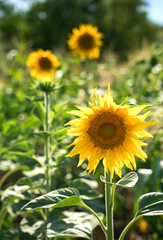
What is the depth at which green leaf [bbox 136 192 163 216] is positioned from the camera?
30.6 inches

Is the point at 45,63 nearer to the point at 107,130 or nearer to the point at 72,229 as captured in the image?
the point at 107,130

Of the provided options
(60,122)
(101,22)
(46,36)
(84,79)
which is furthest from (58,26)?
(60,122)

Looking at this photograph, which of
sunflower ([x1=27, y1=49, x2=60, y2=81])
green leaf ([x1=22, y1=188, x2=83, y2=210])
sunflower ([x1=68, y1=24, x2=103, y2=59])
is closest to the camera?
green leaf ([x1=22, y1=188, x2=83, y2=210])

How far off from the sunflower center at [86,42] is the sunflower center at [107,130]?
80.8 inches

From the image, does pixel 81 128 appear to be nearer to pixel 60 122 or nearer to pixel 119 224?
pixel 60 122

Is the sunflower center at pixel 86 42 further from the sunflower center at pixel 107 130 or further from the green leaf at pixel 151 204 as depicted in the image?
the green leaf at pixel 151 204

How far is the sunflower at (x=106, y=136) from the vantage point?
2.78 feet

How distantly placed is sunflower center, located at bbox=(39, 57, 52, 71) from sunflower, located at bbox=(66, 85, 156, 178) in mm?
1671

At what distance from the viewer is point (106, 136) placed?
0.90m

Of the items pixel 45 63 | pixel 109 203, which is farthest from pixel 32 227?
pixel 45 63

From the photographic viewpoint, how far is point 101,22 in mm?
13859

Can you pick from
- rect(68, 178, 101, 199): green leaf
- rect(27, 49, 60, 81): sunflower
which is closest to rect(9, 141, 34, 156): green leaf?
rect(68, 178, 101, 199): green leaf

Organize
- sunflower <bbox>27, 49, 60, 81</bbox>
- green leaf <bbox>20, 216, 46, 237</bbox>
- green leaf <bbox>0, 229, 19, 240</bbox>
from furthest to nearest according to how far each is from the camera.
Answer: sunflower <bbox>27, 49, 60, 81</bbox>, green leaf <bbox>0, 229, 19, 240</bbox>, green leaf <bbox>20, 216, 46, 237</bbox>

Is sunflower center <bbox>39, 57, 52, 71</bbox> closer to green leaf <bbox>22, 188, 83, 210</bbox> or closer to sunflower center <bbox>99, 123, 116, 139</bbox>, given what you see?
sunflower center <bbox>99, 123, 116, 139</bbox>
